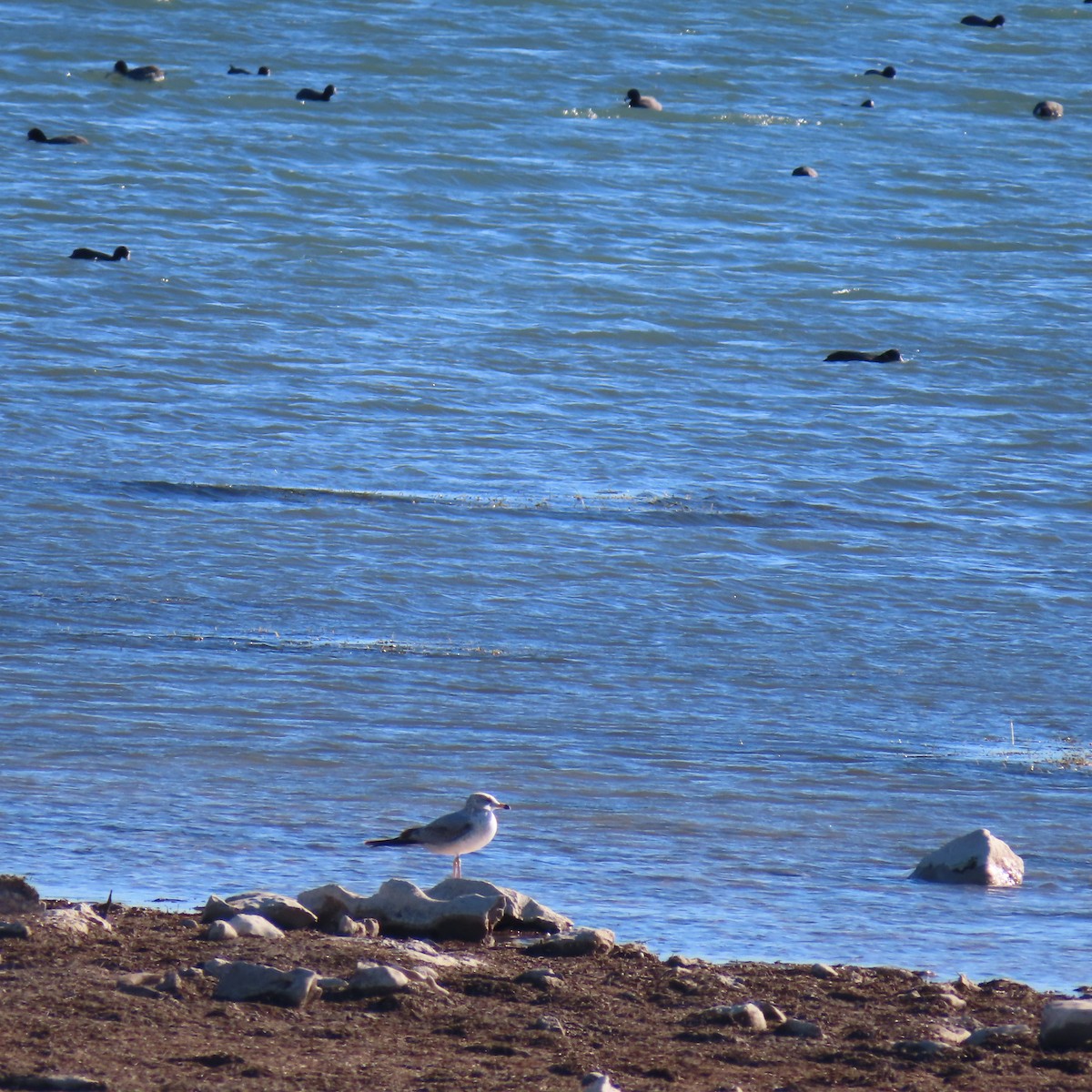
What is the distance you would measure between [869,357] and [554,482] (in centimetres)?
451

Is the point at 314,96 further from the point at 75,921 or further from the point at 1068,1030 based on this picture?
the point at 1068,1030

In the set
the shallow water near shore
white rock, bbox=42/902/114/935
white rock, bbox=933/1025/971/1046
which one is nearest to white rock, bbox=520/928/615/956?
the shallow water near shore

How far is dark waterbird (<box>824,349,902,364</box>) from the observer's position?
47.3 feet

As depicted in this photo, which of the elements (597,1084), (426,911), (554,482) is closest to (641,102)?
(554,482)

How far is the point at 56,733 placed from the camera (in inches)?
254

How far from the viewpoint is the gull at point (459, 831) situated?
5.09m

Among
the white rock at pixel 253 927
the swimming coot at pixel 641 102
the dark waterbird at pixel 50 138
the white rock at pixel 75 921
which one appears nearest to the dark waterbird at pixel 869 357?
the swimming coot at pixel 641 102

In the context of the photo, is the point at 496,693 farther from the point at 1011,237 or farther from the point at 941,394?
the point at 1011,237

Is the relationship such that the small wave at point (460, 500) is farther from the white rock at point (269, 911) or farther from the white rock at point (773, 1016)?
the white rock at point (773, 1016)

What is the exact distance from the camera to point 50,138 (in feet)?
65.5

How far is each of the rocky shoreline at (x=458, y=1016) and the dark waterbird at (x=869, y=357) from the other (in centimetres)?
1023

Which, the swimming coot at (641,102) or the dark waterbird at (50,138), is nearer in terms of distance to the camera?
the dark waterbird at (50,138)

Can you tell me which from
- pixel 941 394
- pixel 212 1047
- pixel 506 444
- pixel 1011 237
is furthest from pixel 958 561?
pixel 1011 237

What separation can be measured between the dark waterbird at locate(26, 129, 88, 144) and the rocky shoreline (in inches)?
646
